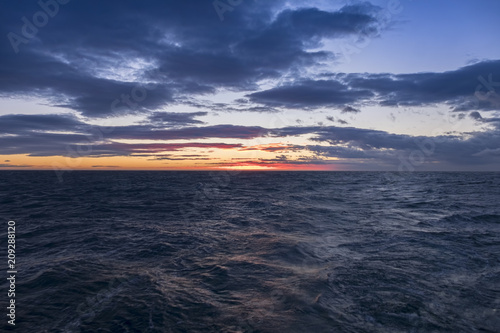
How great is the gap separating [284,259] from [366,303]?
423 centimetres

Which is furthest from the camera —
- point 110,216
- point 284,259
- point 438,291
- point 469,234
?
point 110,216

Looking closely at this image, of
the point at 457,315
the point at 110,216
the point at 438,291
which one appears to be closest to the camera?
the point at 457,315

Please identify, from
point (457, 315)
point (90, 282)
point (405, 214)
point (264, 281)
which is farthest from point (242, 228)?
point (405, 214)

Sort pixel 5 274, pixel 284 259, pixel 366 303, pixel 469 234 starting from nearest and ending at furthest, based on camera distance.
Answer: pixel 366 303 → pixel 5 274 → pixel 284 259 → pixel 469 234

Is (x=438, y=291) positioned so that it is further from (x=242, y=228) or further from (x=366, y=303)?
(x=242, y=228)

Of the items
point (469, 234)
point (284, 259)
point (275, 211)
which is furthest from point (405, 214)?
point (284, 259)

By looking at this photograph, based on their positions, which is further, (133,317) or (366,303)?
Result: (366,303)

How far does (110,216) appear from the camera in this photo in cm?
2102

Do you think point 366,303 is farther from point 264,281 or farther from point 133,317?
point 133,317

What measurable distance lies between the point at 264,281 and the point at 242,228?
27.5 feet

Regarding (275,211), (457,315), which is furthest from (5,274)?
(275,211)

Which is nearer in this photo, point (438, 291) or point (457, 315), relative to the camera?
point (457, 315)

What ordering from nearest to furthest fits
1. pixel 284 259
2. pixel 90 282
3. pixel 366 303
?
pixel 366 303, pixel 90 282, pixel 284 259

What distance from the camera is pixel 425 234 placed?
15.3m
